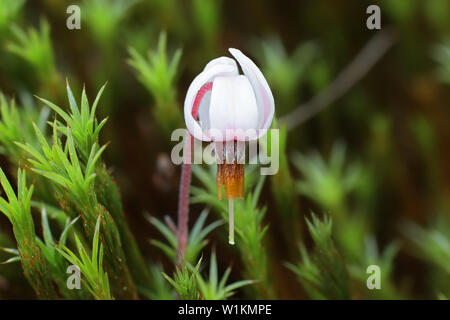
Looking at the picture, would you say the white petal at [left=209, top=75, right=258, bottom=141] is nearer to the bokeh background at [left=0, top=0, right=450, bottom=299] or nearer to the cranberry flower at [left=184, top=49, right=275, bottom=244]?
the cranberry flower at [left=184, top=49, right=275, bottom=244]

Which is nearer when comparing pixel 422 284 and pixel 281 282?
pixel 281 282

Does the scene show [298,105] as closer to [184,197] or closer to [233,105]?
[184,197]

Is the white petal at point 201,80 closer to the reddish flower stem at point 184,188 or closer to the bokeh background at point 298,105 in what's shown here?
the reddish flower stem at point 184,188

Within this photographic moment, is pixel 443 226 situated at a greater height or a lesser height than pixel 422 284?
greater
